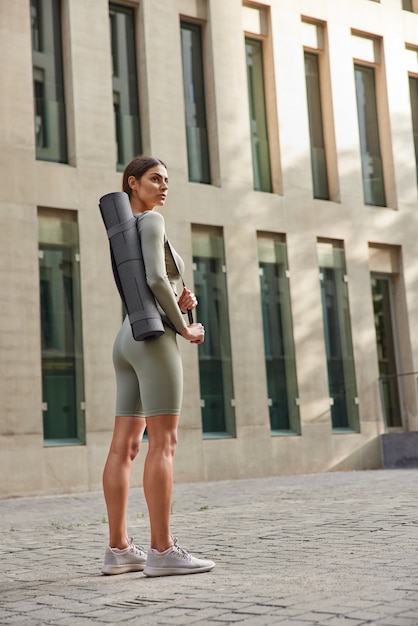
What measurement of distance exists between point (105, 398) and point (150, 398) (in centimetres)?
930

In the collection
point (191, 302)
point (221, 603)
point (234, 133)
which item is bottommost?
point (221, 603)

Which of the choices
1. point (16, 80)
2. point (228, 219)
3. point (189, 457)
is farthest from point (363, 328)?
point (16, 80)

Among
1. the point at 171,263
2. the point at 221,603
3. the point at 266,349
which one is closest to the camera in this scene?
the point at 221,603

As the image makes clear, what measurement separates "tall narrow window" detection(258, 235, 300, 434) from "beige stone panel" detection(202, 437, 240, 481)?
1097 millimetres

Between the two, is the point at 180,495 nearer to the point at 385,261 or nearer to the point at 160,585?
the point at 160,585

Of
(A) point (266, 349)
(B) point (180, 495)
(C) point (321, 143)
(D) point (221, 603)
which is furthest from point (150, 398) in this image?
(C) point (321, 143)

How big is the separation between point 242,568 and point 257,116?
13.1 meters

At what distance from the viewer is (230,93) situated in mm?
16219

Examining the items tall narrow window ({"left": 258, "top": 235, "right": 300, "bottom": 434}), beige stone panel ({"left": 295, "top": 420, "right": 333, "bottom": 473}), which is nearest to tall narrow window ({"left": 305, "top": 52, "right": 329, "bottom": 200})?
tall narrow window ({"left": 258, "top": 235, "right": 300, "bottom": 434})

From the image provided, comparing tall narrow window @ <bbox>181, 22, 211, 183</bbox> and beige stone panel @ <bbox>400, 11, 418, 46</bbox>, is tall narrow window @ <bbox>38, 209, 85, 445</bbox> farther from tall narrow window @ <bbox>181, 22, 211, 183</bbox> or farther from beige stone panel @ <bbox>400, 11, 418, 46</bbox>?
beige stone panel @ <bbox>400, 11, 418, 46</bbox>

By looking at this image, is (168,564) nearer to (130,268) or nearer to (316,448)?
(130,268)

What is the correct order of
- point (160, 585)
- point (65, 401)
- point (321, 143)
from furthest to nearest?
point (321, 143)
point (65, 401)
point (160, 585)

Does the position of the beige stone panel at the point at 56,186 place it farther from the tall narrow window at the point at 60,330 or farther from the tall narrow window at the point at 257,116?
the tall narrow window at the point at 257,116

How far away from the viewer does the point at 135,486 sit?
1382 centimetres
